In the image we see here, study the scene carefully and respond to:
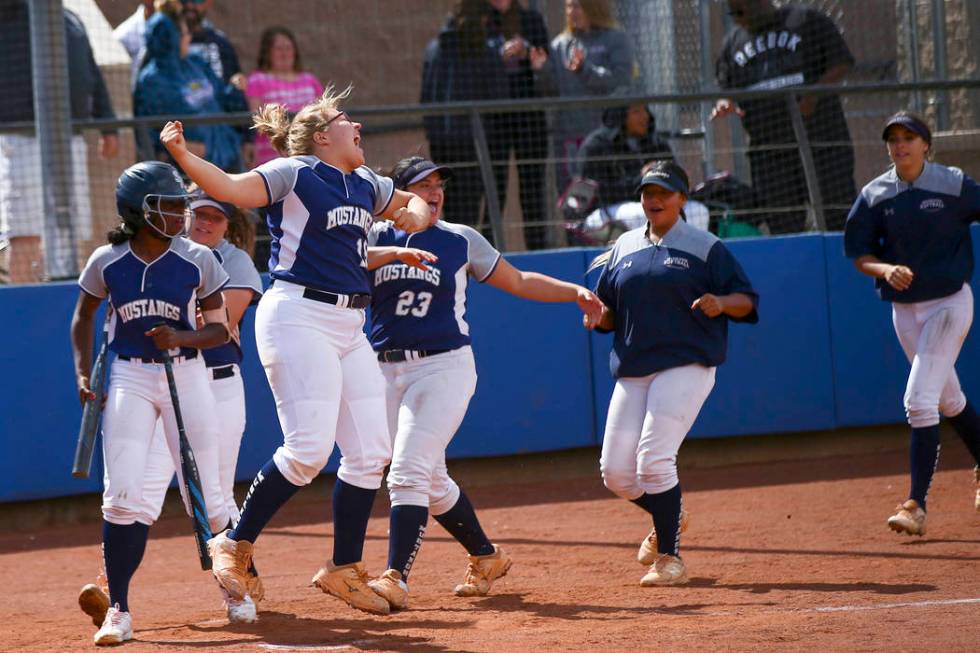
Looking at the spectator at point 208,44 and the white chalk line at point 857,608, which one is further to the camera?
the spectator at point 208,44

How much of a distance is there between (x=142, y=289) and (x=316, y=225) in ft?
2.42

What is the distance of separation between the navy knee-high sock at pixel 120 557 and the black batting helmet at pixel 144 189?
123cm

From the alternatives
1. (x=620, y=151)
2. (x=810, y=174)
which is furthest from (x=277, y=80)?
(x=810, y=174)

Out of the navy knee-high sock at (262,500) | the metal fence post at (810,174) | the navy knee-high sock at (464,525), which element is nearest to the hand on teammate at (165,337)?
the navy knee-high sock at (262,500)

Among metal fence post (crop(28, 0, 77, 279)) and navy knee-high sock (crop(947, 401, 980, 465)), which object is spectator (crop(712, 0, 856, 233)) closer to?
navy knee-high sock (crop(947, 401, 980, 465))

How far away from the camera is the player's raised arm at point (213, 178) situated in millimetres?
4859

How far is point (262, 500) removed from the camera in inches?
220

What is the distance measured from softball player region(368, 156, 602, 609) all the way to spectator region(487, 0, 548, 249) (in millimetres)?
3946

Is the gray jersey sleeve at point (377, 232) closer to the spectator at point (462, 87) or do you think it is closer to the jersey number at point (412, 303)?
the jersey number at point (412, 303)

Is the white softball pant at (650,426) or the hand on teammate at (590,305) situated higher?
the hand on teammate at (590,305)

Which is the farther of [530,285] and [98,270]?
[530,285]

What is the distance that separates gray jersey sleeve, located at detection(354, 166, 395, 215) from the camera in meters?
5.77

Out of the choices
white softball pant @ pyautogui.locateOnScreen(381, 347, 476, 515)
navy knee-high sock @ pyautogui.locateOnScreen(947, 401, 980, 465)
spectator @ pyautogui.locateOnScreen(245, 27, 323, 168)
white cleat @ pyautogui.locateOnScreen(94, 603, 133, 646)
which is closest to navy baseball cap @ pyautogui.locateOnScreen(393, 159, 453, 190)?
white softball pant @ pyautogui.locateOnScreen(381, 347, 476, 515)

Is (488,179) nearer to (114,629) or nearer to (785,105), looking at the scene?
(785,105)
